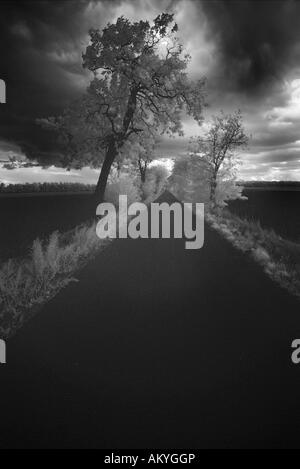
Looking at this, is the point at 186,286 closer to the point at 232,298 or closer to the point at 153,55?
the point at 232,298

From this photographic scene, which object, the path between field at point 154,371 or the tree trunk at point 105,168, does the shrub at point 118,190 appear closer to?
the tree trunk at point 105,168

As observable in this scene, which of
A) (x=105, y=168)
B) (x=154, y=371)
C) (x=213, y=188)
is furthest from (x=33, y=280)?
(x=213, y=188)

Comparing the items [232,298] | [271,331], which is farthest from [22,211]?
[271,331]

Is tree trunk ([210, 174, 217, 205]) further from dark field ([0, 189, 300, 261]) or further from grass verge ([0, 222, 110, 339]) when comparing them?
grass verge ([0, 222, 110, 339])

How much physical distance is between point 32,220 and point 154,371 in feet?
36.4

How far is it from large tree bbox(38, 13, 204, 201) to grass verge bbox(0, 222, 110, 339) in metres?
8.12

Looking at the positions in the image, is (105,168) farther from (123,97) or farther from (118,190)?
(118,190)

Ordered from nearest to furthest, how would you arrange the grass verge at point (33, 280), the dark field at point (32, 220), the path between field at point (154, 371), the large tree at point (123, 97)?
1. the path between field at point (154, 371)
2. the grass verge at point (33, 280)
3. the dark field at point (32, 220)
4. the large tree at point (123, 97)

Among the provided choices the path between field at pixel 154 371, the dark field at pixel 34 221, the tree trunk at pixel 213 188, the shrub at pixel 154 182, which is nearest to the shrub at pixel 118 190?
the dark field at pixel 34 221

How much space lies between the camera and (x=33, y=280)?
7574 millimetres

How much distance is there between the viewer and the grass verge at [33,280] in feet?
19.1

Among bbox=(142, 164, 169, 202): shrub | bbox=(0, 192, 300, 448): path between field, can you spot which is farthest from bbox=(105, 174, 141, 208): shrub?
bbox=(0, 192, 300, 448): path between field

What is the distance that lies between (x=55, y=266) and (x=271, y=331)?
534cm

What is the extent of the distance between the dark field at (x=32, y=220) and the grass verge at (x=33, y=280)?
1.63 m
